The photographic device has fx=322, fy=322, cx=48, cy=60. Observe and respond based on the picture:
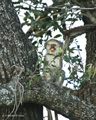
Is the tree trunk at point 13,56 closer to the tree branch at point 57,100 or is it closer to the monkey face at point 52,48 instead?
the tree branch at point 57,100

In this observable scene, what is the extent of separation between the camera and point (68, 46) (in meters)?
3.13

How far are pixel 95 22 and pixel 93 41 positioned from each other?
0.32 m

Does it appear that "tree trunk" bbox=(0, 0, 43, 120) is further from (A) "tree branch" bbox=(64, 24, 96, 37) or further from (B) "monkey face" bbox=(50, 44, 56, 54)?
(B) "monkey face" bbox=(50, 44, 56, 54)

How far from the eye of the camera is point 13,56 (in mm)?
3162

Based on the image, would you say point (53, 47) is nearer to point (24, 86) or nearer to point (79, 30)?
point (79, 30)

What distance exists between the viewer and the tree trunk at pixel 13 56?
3037 mm

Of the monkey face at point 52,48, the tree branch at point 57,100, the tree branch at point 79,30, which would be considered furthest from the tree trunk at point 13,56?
the monkey face at point 52,48

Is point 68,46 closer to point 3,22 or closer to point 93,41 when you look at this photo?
point 3,22

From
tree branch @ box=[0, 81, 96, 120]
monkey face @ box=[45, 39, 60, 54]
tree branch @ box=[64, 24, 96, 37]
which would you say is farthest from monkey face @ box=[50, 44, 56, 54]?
tree branch @ box=[0, 81, 96, 120]

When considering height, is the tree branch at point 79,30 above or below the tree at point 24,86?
above

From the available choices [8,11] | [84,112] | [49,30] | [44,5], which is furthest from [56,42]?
[84,112]

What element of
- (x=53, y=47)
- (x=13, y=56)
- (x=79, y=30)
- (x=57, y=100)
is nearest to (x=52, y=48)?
(x=53, y=47)

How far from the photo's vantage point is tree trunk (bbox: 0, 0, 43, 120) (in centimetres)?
304

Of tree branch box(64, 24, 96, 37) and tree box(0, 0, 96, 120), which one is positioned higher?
tree branch box(64, 24, 96, 37)
